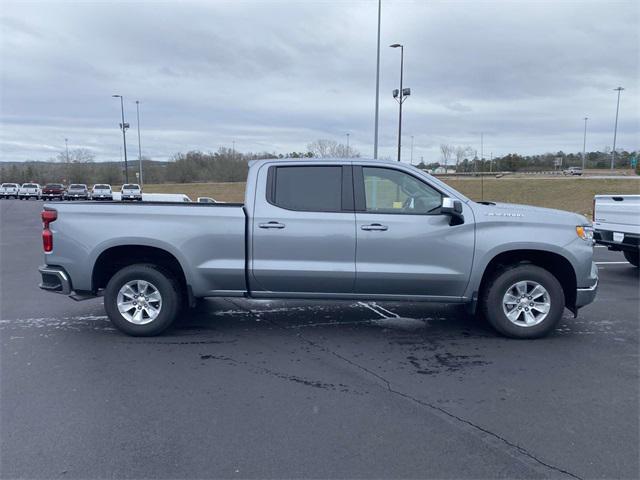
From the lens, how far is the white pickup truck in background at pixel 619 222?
8.70 m

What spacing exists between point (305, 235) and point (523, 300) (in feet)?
8.16

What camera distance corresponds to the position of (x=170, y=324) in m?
5.74

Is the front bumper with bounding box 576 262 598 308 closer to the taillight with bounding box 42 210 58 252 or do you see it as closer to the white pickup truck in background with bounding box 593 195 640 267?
the white pickup truck in background with bounding box 593 195 640 267

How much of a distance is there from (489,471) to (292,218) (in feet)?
10.5

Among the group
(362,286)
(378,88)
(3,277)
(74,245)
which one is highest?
(378,88)

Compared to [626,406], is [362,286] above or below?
above

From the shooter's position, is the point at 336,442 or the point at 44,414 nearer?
the point at 336,442

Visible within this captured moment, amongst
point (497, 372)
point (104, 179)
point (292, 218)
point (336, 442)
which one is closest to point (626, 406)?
point (497, 372)

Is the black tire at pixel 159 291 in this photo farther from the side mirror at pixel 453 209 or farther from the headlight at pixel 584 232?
the headlight at pixel 584 232

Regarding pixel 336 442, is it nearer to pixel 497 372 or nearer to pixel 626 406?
pixel 497 372

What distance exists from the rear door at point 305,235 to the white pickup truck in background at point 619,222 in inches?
232

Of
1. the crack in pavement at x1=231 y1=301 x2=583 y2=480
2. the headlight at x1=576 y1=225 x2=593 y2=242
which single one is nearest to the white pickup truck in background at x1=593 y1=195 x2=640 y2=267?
the headlight at x1=576 y1=225 x2=593 y2=242

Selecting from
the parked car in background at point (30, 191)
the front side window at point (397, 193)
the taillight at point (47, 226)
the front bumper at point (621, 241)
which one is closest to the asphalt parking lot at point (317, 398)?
the taillight at point (47, 226)

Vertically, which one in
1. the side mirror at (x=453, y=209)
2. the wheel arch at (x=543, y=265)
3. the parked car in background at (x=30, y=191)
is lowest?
the parked car in background at (x=30, y=191)
